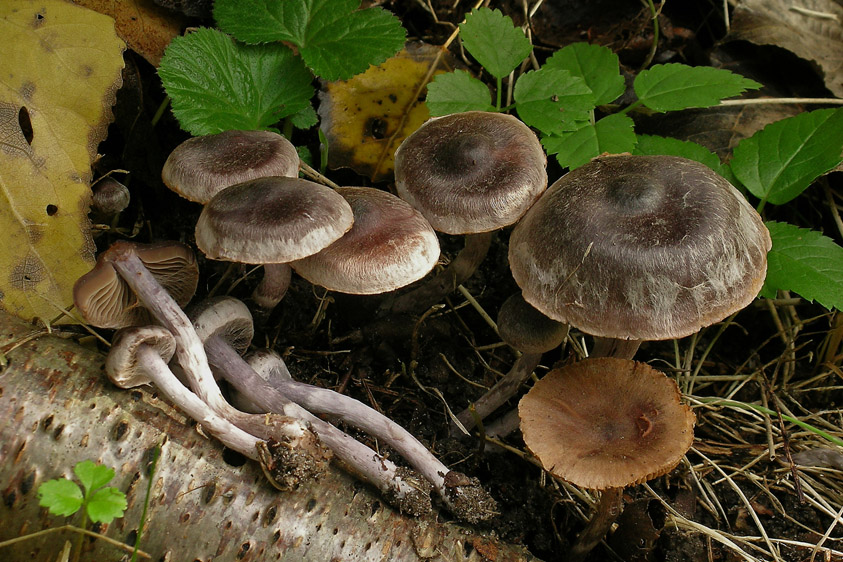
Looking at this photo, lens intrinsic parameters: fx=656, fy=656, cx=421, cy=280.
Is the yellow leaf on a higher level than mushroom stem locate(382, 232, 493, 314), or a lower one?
higher

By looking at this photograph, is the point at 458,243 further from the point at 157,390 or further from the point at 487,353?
the point at 157,390

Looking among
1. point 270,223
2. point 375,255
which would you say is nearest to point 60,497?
point 270,223

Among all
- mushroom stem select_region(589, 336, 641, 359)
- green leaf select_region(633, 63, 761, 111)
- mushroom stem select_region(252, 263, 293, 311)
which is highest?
green leaf select_region(633, 63, 761, 111)

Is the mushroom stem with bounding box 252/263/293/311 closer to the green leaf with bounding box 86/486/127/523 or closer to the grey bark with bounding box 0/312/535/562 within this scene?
the grey bark with bounding box 0/312/535/562

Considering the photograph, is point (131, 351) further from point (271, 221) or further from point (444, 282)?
point (444, 282)

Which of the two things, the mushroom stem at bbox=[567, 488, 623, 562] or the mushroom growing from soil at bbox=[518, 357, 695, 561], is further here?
the mushroom stem at bbox=[567, 488, 623, 562]

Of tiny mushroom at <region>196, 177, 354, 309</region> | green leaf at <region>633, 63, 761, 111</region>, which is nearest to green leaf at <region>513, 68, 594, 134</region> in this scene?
green leaf at <region>633, 63, 761, 111</region>

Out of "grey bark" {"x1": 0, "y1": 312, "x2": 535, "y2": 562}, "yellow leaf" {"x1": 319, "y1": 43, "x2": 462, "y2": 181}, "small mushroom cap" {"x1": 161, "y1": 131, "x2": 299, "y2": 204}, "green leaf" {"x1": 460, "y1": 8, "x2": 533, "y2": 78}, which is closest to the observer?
"grey bark" {"x1": 0, "y1": 312, "x2": 535, "y2": 562}

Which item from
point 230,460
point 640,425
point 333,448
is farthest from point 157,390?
point 640,425
